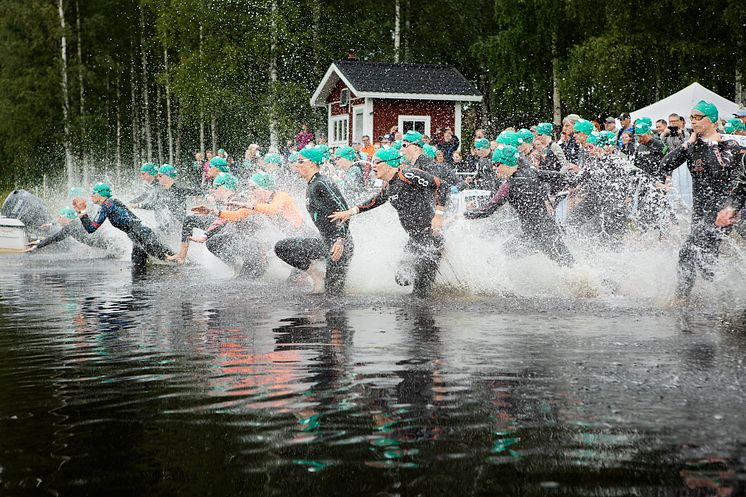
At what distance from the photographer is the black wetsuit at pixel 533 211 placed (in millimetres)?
12289

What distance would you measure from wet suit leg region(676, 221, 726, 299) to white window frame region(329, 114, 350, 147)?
28817 mm

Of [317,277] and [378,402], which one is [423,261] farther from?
[378,402]

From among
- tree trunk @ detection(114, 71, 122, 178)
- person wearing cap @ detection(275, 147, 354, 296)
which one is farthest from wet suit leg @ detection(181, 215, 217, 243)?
tree trunk @ detection(114, 71, 122, 178)

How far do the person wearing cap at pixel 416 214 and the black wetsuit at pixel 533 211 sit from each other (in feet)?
2.44

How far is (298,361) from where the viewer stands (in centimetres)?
776

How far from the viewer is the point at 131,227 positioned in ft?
55.5

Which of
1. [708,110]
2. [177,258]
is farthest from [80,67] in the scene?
[708,110]

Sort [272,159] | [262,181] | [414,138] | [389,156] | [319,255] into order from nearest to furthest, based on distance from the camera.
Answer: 1. [389,156]
2. [319,255]
3. [414,138]
4. [262,181]
5. [272,159]

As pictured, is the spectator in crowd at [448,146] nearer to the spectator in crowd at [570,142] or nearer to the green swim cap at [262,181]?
the spectator in crowd at [570,142]

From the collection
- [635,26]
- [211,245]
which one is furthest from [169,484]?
[635,26]

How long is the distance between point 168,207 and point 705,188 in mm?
10446

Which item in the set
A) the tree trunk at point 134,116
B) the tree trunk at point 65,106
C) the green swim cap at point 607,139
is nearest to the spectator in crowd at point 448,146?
the green swim cap at point 607,139

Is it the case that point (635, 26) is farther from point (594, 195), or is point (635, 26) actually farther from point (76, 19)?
point (76, 19)

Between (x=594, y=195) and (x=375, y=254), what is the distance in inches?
125
